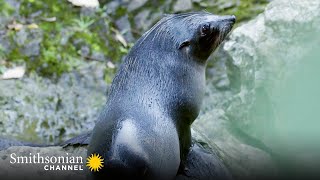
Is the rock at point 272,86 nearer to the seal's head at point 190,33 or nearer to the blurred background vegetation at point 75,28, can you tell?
the seal's head at point 190,33

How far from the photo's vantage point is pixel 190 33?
11.9 feet

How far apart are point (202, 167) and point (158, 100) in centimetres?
64

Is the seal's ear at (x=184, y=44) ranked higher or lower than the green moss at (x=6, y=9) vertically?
higher

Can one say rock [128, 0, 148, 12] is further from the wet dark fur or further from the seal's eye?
the seal's eye

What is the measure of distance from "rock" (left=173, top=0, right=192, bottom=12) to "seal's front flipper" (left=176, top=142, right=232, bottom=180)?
3.17 meters

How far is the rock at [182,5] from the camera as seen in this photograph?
23.1 feet

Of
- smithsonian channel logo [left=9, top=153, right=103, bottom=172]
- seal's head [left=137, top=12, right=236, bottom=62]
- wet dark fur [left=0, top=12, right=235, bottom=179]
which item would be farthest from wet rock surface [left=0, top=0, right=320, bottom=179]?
seal's head [left=137, top=12, right=236, bottom=62]

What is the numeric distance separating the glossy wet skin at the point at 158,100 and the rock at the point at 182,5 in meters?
3.29

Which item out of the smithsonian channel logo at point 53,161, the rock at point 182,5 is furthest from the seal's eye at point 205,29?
the rock at point 182,5

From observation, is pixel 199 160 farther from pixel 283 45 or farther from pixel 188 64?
pixel 283 45

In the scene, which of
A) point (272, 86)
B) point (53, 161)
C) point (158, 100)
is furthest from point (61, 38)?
point (158, 100)

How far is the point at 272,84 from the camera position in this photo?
511cm

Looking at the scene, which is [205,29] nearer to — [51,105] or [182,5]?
[51,105]

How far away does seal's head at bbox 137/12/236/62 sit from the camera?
3.62 metres
